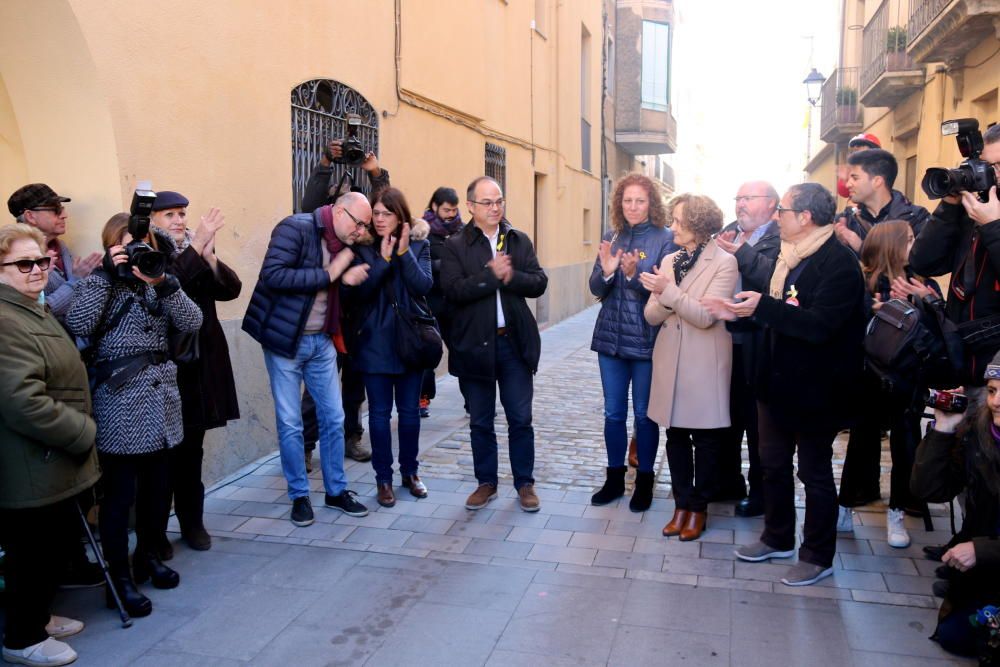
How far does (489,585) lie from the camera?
14.1 ft

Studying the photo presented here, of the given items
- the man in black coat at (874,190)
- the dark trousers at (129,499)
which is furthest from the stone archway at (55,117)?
the man in black coat at (874,190)

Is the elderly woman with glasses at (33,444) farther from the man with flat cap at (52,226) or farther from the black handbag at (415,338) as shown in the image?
the black handbag at (415,338)

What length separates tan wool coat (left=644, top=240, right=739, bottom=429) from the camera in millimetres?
4707

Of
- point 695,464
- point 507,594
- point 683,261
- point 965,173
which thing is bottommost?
point 507,594

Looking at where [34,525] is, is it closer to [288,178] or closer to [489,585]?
[489,585]

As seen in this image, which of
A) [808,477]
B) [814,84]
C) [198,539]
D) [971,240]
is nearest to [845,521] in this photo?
[808,477]

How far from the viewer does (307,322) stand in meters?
5.11

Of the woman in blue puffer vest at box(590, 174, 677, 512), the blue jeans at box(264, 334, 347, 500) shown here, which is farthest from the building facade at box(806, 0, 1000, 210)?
the blue jeans at box(264, 334, 347, 500)

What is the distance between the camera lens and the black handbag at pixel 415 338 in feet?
17.4

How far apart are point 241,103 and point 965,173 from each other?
14.5 ft

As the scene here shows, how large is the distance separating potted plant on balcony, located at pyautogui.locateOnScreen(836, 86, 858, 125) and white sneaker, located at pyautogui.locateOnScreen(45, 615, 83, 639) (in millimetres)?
17939

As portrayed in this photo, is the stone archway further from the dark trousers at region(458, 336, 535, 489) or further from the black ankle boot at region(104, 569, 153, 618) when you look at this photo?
the dark trousers at region(458, 336, 535, 489)

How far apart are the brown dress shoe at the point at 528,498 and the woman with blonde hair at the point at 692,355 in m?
0.82

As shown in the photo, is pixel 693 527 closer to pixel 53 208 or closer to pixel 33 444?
pixel 33 444
